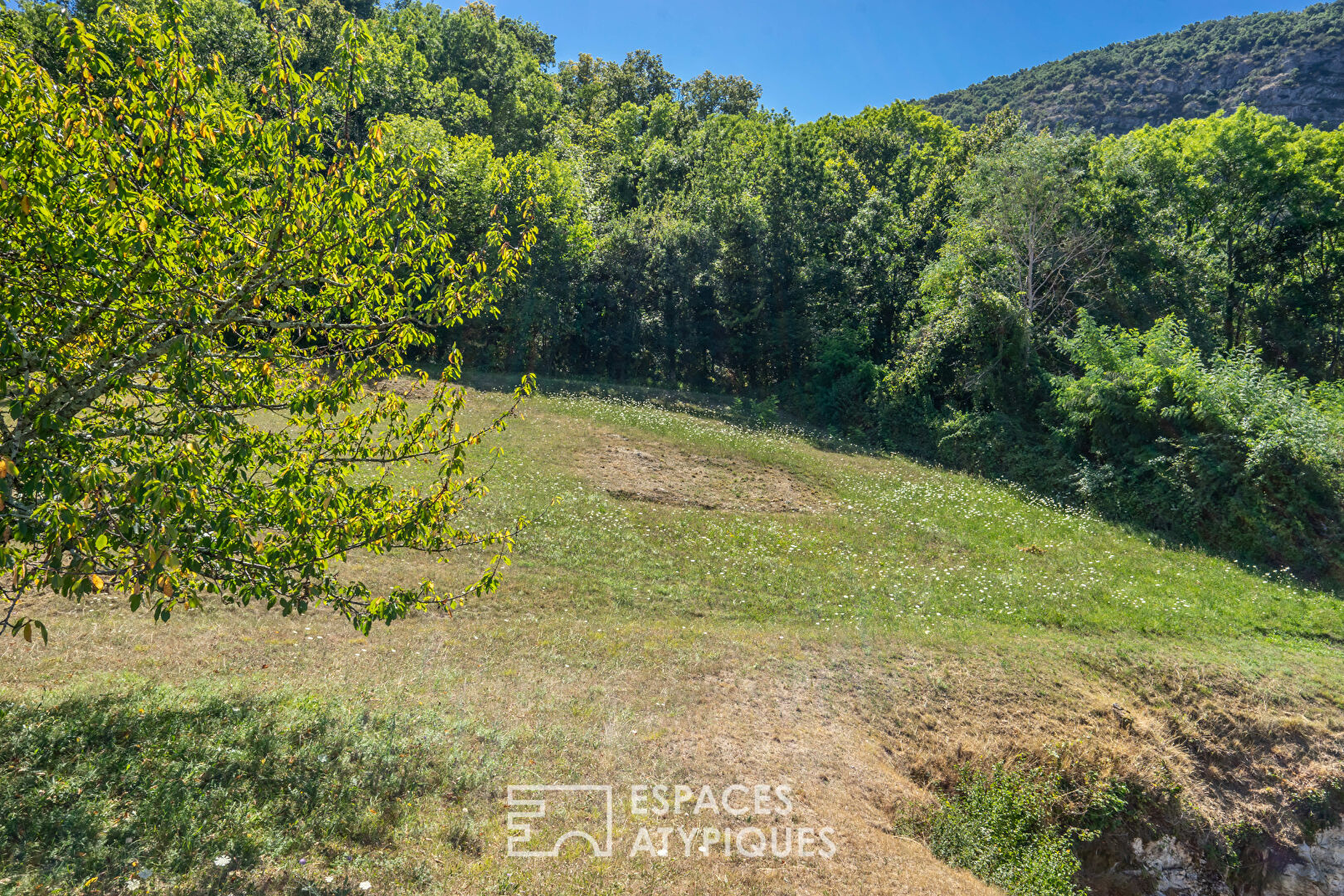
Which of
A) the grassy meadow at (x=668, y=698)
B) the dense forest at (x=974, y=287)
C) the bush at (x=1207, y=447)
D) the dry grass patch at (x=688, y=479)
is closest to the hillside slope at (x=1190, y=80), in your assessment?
the dense forest at (x=974, y=287)

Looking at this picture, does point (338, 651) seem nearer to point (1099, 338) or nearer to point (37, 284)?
→ point (37, 284)

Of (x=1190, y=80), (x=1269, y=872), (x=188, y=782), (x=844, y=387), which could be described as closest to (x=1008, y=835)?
(x=1269, y=872)

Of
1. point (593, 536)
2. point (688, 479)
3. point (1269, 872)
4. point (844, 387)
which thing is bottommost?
point (1269, 872)

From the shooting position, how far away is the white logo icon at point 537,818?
24.6 ft

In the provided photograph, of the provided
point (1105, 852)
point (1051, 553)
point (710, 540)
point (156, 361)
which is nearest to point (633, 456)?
point (710, 540)

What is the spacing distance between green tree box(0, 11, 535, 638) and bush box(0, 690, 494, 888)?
1835 millimetres

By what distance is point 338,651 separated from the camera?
38.7 ft

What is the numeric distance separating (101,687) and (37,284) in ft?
18.4

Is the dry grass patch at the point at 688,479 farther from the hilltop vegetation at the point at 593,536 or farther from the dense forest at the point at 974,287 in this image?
the dense forest at the point at 974,287

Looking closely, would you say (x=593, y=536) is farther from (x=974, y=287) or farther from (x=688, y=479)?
(x=974, y=287)

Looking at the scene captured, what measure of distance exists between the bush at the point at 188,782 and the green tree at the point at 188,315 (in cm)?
184

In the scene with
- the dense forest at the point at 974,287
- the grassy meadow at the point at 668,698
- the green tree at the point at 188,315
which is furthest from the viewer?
the dense forest at the point at 974,287
